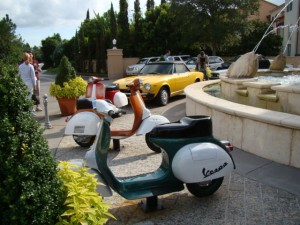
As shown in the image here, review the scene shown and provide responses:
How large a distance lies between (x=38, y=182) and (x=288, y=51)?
36.7m

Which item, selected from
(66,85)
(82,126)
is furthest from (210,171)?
(66,85)

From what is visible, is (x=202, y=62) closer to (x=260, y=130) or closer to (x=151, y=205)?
(x=260, y=130)

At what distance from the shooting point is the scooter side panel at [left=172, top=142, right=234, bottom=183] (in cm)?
361

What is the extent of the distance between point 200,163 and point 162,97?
755 centimetres

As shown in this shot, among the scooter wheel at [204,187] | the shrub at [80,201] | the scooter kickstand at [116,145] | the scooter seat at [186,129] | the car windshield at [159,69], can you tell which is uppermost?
the car windshield at [159,69]

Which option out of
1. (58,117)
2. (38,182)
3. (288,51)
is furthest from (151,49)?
(38,182)

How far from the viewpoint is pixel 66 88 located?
962 cm

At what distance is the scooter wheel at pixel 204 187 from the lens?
397cm

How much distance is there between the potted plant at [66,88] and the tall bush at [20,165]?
7.41 m

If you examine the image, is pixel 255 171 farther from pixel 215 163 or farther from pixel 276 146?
pixel 215 163

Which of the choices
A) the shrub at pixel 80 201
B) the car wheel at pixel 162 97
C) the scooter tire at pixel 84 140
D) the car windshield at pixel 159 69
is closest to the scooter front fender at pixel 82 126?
the scooter tire at pixel 84 140

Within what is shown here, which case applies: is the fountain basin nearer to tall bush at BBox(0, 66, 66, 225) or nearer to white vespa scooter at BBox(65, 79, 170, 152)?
white vespa scooter at BBox(65, 79, 170, 152)

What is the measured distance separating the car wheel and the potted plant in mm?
2520

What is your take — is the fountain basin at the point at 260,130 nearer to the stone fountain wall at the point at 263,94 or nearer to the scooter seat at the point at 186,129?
the stone fountain wall at the point at 263,94
